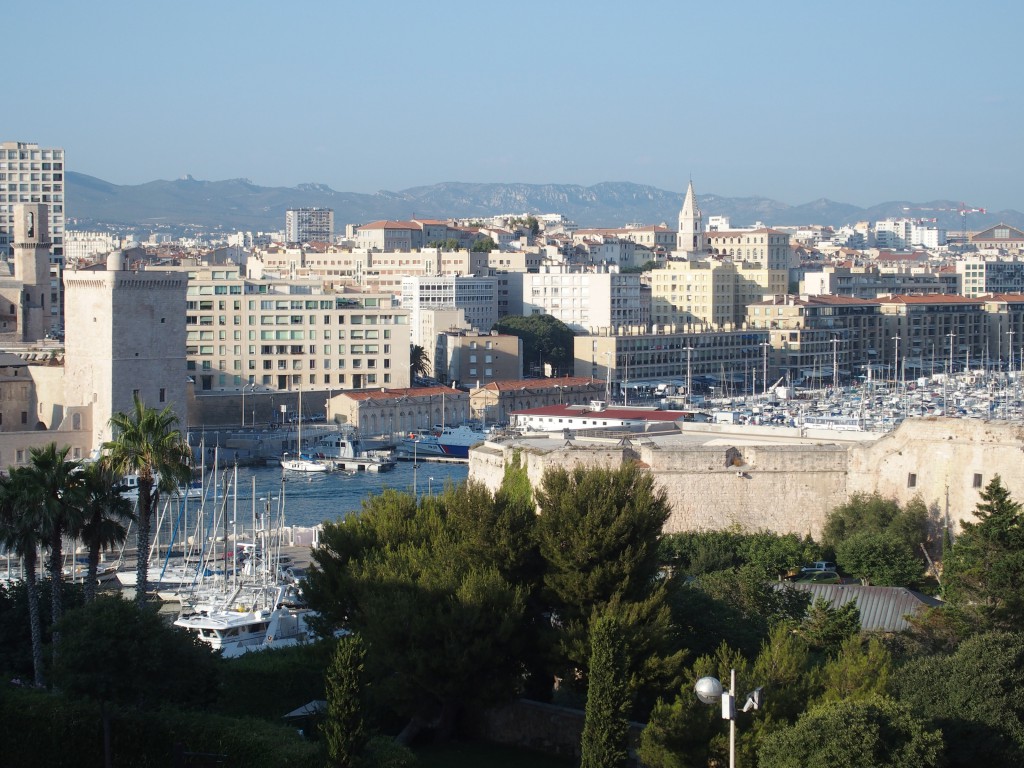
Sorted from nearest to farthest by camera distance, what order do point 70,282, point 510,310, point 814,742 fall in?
1. point 814,742
2. point 70,282
3. point 510,310

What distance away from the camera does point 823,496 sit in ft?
80.2

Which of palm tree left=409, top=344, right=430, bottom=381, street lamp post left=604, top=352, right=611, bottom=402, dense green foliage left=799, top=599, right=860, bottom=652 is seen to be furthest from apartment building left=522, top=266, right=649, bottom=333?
dense green foliage left=799, top=599, right=860, bottom=652

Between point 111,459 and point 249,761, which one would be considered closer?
point 249,761

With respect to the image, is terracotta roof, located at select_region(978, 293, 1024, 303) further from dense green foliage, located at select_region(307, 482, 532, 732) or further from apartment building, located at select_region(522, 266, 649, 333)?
dense green foliage, located at select_region(307, 482, 532, 732)

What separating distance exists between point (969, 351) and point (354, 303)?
41048 millimetres

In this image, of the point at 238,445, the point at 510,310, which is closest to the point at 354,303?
the point at 238,445

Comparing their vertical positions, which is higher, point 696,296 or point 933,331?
point 696,296

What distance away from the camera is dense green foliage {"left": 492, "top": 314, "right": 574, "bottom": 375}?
72625 mm

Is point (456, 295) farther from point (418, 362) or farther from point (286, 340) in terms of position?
point (286, 340)

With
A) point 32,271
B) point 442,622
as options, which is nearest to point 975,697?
point 442,622

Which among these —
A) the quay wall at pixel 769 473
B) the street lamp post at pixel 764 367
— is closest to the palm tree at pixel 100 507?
the quay wall at pixel 769 473

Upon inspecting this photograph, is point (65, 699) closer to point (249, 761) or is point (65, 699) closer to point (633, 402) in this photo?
point (249, 761)

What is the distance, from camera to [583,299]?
8069cm

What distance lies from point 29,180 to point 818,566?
77.8 metres
